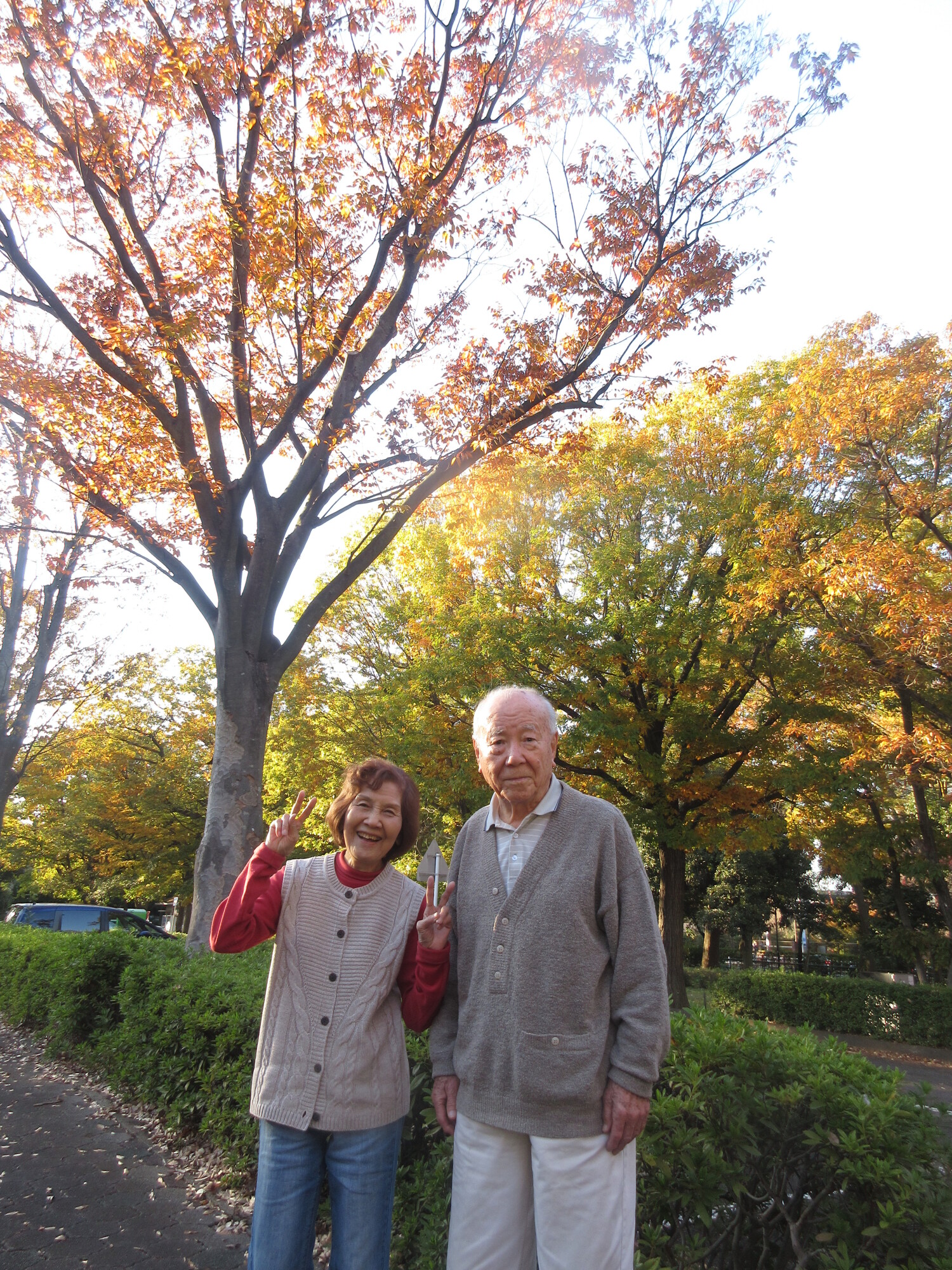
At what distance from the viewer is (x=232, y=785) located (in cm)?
670

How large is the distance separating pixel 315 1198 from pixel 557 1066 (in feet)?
2.89

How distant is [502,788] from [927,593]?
1121 centimetres

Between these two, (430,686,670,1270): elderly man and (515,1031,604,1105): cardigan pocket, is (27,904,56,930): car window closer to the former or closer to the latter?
(430,686,670,1270): elderly man

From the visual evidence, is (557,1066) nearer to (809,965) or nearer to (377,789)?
(377,789)

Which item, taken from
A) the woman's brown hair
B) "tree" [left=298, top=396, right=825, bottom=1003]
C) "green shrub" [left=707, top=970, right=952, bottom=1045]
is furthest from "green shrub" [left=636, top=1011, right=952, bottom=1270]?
"green shrub" [left=707, top=970, right=952, bottom=1045]

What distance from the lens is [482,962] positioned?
2.22 meters

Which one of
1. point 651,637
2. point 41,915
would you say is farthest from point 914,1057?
point 41,915

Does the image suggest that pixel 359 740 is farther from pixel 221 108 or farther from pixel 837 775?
pixel 221 108

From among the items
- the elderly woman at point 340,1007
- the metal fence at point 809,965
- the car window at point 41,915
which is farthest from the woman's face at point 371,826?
the metal fence at point 809,965

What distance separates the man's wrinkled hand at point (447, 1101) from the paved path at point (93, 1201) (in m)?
2.00

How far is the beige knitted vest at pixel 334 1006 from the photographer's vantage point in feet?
7.22

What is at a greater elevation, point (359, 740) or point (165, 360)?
point (165, 360)

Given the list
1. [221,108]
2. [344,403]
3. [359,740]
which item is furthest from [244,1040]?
[359,740]

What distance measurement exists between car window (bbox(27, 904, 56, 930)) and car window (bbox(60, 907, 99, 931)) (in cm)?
20
